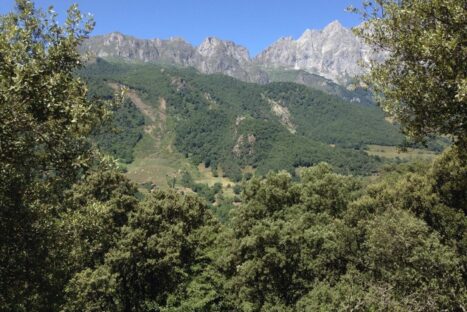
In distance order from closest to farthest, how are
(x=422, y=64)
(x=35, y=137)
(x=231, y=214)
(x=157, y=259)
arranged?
(x=35, y=137), (x=422, y=64), (x=157, y=259), (x=231, y=214)

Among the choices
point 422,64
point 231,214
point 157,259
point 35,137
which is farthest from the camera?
point 231,214

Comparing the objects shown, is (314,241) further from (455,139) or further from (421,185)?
(455,139)

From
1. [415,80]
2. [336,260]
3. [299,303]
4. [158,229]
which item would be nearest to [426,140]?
[415,80]

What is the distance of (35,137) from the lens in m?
14.4

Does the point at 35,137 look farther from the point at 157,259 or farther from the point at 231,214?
the point at 231,214

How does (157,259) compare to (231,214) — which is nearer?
(157,259)

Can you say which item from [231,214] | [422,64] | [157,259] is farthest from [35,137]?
[231,214]

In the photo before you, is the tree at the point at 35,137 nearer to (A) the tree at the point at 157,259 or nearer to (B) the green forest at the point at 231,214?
(B) the green forest at the point at 231,214

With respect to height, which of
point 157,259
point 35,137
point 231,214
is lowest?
point 157,259

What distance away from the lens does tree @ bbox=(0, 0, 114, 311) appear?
14.3m

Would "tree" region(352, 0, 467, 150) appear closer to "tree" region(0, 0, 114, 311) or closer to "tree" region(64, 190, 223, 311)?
"tree" region(0, 0, 114, 311)

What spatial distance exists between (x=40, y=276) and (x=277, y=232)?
23400 mm

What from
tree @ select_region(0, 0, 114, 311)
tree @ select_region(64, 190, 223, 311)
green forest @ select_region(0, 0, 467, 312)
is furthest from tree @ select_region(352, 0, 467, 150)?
tree @ select_region(64, 190, 223, 311)

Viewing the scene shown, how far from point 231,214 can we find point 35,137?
36755 millimetres
